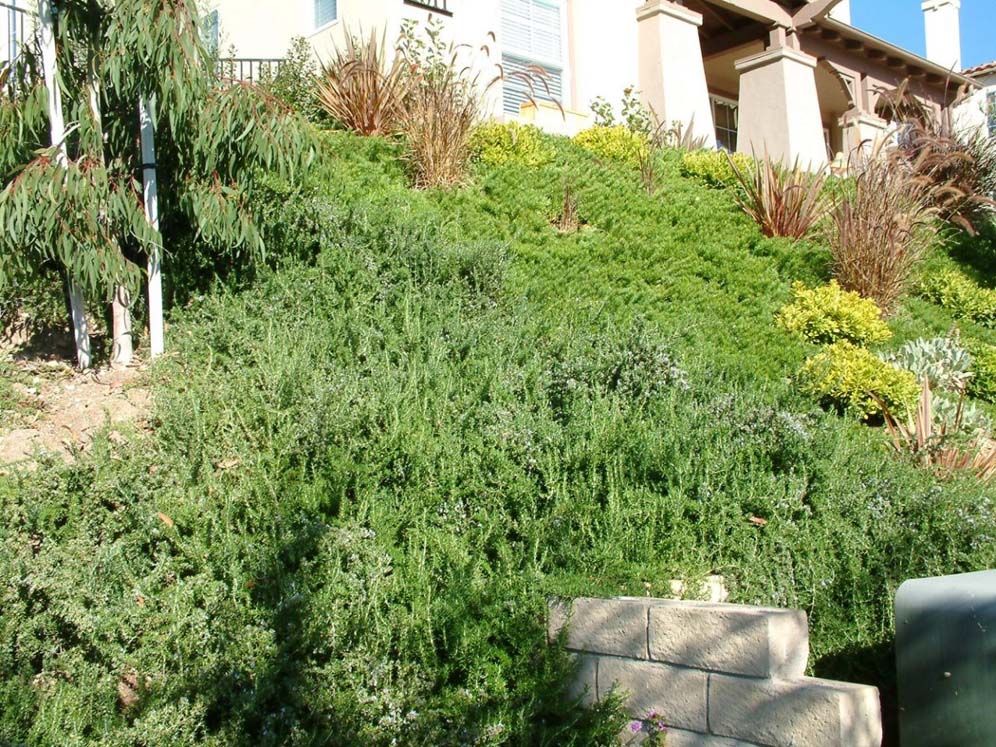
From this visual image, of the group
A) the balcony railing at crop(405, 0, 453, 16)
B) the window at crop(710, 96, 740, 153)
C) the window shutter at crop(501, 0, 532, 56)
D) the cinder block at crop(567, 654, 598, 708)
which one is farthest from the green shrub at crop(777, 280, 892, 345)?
the window at crop(710, 96, 740, 153)

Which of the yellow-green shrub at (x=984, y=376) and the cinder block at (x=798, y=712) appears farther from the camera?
the yellow-green shrub at (x=984, y=376)

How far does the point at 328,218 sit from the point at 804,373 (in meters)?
3.39

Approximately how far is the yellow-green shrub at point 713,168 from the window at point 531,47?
2286 mm

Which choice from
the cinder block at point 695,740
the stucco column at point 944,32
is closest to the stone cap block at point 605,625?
the cinder block at point 695,740

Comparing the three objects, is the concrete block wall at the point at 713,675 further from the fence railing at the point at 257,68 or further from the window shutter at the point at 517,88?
the window shutter at the point at 517,88

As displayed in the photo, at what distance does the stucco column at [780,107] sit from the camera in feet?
47.0

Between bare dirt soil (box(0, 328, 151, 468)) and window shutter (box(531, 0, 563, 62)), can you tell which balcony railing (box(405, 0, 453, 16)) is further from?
bare dirt soil (box(0, 328, 151, 468))

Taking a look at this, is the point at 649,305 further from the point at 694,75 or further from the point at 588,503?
the point at 694,75

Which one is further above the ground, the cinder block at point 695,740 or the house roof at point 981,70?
the house roof at point 981,70

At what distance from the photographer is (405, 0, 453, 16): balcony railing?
1120 cm

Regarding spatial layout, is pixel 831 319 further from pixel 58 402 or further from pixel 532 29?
pixel 532 29

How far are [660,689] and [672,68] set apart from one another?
37.8 ft

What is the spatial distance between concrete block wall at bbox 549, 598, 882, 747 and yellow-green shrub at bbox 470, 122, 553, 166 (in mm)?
6458

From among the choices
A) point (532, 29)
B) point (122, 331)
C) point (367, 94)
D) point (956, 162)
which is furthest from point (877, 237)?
point (532, 29)
